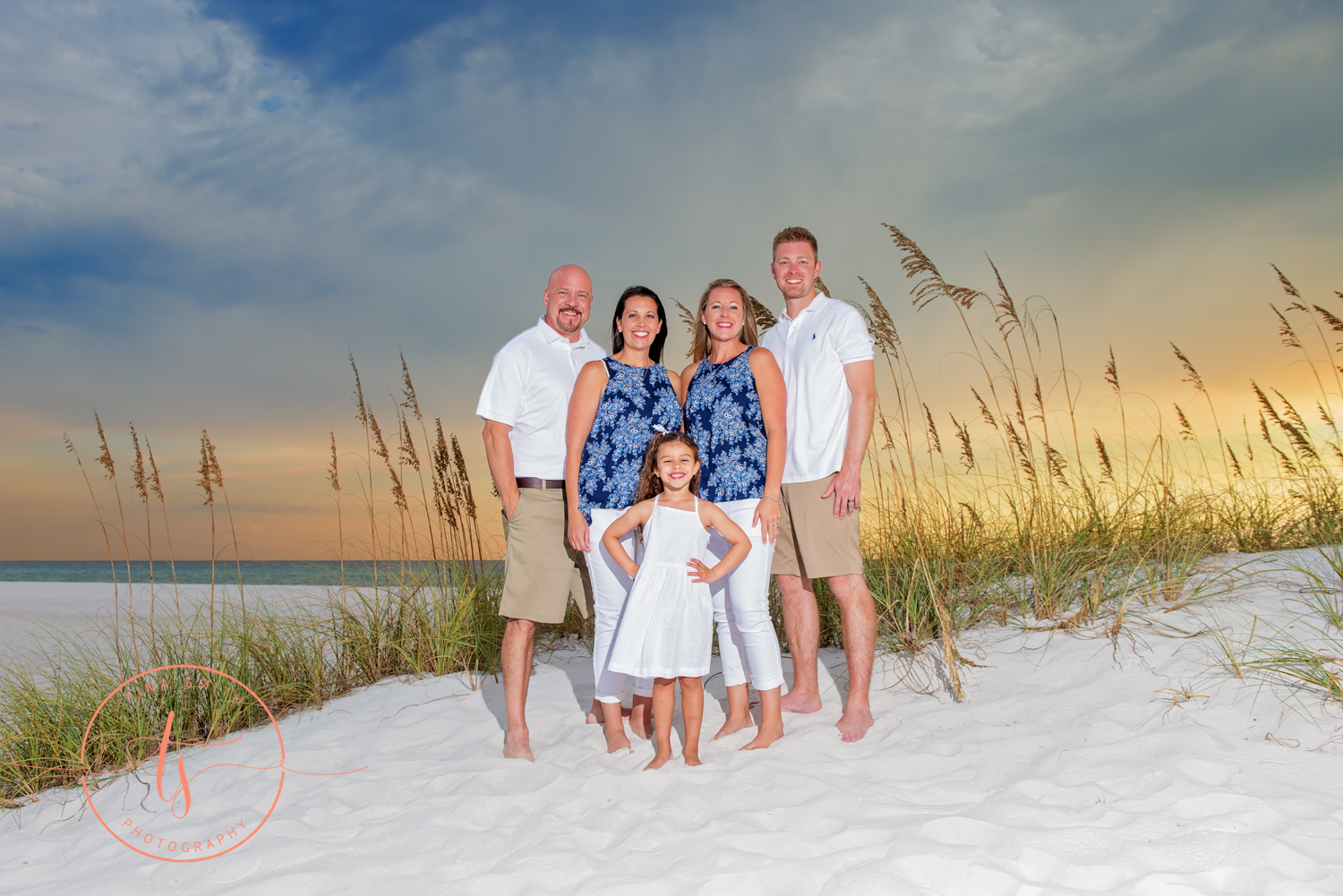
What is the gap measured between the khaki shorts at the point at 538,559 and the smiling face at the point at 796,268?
5.22 feet

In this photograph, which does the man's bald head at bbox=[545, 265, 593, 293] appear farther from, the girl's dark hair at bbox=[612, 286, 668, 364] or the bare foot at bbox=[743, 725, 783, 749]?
the bare foot at bbox=[743, 725, 783, 749]

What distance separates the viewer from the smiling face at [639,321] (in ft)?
12.1

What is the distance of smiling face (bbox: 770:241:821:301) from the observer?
391 centimetres

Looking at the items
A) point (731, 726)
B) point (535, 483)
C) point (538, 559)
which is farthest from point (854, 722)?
point (535, 483)

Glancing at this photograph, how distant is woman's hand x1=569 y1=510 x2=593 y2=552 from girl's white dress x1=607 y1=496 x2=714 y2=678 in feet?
0.96

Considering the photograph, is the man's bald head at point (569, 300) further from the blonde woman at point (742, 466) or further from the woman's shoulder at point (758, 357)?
the woman's shoulder at point (758, 357)

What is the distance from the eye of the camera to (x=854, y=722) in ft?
12.1

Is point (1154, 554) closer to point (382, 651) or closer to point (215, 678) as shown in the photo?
point (382, 651)

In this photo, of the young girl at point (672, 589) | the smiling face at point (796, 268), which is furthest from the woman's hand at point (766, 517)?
the smiling face at point (796, 268)

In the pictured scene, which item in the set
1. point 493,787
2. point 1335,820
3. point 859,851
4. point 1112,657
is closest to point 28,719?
point 493,787

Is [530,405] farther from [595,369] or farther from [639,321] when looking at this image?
[639,321]

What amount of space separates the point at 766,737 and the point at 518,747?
1.21 meters

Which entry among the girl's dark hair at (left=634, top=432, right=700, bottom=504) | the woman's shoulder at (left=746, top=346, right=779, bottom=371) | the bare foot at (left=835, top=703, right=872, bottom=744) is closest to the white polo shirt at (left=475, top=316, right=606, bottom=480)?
the girl's dark hair at (left=634, top=432, right=700, bottom=504)

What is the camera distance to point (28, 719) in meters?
4.37
